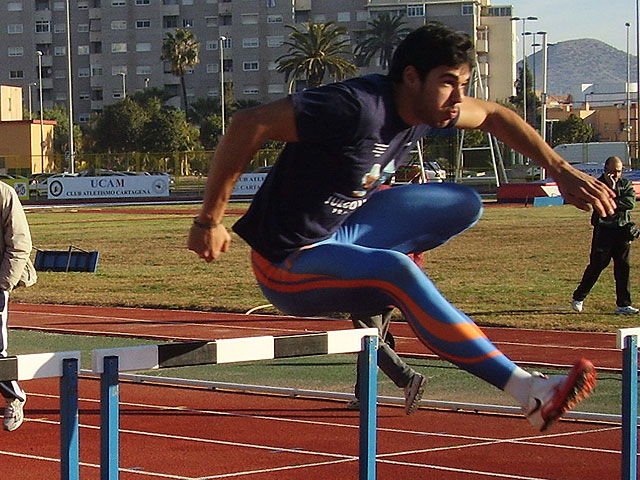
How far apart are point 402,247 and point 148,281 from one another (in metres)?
16.7

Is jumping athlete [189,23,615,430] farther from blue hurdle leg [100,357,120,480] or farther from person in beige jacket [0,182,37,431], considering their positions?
person in beige jacket [0,182,37,431]

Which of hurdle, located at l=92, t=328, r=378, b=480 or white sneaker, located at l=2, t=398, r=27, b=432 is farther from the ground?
hurdle, located at l=92, t=328, r=378, b=480

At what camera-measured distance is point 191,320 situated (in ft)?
51.5

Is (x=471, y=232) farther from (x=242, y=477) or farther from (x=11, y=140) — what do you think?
(x=11, y=140)

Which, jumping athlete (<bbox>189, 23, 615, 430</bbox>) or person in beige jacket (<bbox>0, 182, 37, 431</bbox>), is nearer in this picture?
jumping athlete (<bbox>189, 23, 615, 430</bbox>)

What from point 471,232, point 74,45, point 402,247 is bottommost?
point 471,232

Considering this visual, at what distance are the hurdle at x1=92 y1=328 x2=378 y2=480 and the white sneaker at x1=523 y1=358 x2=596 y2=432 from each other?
1.12 meters

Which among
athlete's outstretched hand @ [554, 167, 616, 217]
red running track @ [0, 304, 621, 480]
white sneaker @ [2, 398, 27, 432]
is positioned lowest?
red running track @ [0, 304, 621, 480]

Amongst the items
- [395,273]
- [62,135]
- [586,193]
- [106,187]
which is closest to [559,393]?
[395,273]

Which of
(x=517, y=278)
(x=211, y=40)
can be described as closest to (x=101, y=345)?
(x=517, y=278)

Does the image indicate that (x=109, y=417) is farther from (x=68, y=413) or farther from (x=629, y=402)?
(x=629, y=402)

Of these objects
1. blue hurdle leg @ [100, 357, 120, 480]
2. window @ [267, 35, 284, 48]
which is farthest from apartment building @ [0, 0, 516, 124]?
blue hurdle leg @ [100, 357, 120, 480]

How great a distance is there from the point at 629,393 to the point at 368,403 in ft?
4.01

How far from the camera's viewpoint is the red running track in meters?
7.76
